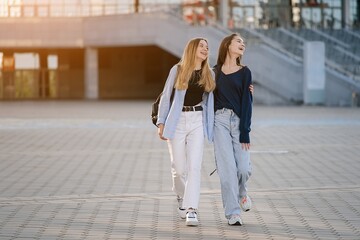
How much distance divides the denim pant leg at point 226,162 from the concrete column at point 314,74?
3183 cm

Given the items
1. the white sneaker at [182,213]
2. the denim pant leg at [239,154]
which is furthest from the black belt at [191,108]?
the white sneaker at [182,213]

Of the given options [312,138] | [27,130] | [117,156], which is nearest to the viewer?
[117,156]

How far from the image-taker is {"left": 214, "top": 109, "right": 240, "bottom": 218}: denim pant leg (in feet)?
32.2

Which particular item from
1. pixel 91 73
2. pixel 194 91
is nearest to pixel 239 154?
pixel 194 91

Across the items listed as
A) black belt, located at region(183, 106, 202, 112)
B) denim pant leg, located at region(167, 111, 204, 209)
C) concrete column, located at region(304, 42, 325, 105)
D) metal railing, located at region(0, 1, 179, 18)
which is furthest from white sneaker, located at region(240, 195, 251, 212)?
metal railing, located at region(0, 1, 179, 18)

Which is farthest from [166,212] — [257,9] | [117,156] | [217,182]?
[257,9]

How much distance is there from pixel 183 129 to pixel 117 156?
789 cm

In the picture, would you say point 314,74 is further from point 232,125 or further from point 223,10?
point 232,125

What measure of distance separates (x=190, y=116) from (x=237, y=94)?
0.52 meters

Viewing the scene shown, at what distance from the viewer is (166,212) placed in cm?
1084

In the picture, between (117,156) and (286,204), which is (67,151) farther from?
(286,204)

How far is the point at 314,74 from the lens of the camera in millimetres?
41375

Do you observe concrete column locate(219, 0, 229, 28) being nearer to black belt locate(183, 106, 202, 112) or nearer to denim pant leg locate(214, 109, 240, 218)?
black belt locate(183, 106, 202, 112)

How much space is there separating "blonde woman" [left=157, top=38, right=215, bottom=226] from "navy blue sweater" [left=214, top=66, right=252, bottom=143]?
0.30 ft
